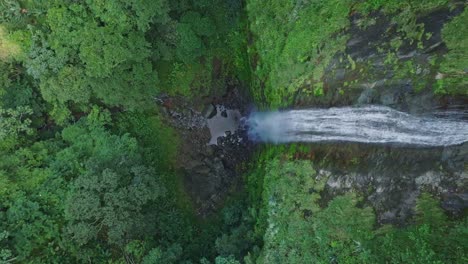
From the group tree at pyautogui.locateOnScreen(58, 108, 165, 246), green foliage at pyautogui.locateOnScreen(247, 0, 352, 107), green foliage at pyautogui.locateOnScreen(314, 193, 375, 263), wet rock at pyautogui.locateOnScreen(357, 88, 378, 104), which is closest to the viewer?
green foliage at pyautogui.locateOnScreen(314, 193, 375, 263)

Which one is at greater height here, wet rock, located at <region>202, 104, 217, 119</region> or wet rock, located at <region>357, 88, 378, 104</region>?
wet rock, located at <region>357, 88, 378, 104</region>

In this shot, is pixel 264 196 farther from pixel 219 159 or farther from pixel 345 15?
pixel 345 15

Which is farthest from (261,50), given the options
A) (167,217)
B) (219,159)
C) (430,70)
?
(167,217)

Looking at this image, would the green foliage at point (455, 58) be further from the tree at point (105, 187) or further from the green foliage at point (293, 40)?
the tree at point (105, 187)

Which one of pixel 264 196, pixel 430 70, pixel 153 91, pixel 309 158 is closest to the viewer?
pixel 430 70

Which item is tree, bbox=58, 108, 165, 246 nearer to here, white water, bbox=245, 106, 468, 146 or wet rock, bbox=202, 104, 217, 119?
wet rock, bbox=202, 104, 217, 119

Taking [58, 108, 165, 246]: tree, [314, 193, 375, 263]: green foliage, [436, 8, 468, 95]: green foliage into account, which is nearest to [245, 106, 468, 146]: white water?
[436, 8, 468, 95]: green foliage
